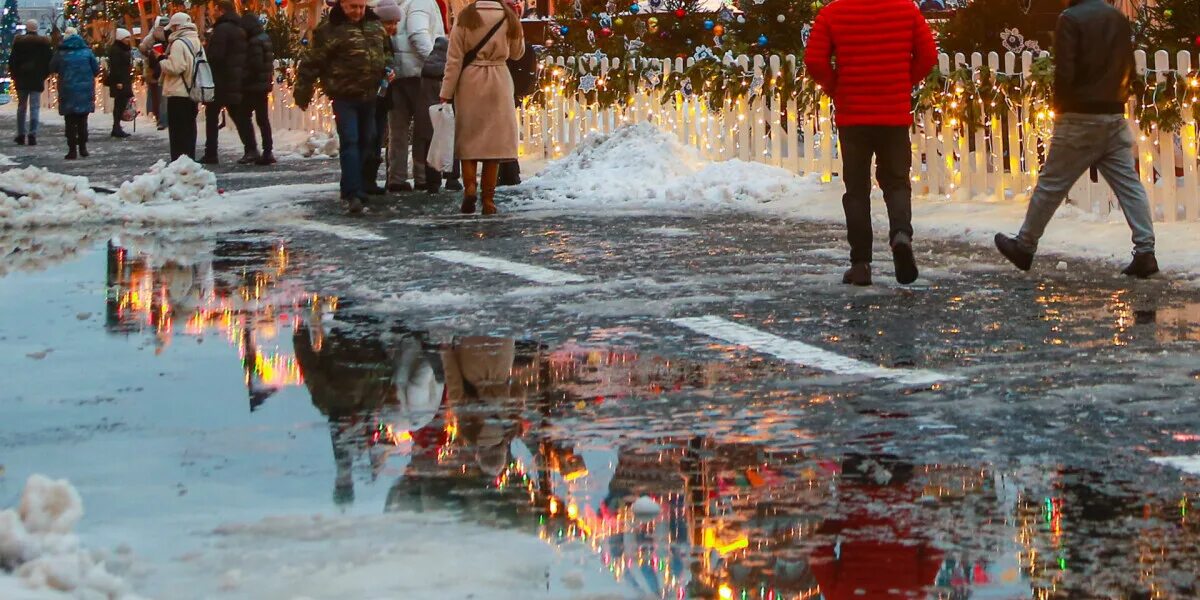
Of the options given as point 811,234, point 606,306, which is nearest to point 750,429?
point 606,306

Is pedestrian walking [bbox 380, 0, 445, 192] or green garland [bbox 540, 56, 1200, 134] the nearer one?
green garland [bbox 540, 56, 1200, 134]

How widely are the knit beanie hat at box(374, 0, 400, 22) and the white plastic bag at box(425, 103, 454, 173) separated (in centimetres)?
181

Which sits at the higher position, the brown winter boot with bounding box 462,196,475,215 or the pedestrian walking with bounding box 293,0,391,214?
the pedestrian walking with bounding box 293,0,391,214

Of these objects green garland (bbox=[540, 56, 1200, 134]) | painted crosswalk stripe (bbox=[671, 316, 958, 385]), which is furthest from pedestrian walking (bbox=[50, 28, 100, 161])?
painted crosswalk stripe (bbox=[671, 316, 958, 385])

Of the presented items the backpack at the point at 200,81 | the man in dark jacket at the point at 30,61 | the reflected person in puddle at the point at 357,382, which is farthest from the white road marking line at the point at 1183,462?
the man in dark jacket at the point at 30,61

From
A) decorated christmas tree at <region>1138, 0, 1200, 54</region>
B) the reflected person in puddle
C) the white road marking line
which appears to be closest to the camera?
the white road marking line

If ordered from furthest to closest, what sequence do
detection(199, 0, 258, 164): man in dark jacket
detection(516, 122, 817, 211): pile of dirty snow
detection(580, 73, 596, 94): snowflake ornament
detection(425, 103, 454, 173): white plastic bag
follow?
detection(199, 0, 258, 164): man in dark jacket < detection(580, 73, 596, 94): snowflake ornament < detection(516, 122, 817, 211): pile of dirty snow < detection(425, 103, 454, 173): white plastic bag

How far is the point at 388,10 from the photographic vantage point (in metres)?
17.6

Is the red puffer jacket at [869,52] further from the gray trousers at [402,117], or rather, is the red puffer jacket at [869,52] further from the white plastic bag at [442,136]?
the gray trousers at [402,117]

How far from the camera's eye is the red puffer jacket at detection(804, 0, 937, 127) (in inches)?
430

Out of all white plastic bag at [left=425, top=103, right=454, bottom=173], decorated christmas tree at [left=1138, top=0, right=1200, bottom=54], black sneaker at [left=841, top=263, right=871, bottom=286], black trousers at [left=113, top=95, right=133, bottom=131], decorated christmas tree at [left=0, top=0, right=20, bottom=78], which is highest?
decorated christmas tree at [left=0, top=0, right=20, bottom=78]

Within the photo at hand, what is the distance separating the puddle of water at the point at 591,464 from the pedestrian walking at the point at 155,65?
18.4 m

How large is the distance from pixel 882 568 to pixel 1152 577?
59cm

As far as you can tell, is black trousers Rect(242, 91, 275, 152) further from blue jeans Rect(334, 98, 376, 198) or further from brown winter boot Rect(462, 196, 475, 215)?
brown winter boot Rect(462, 196, 475, 215)
